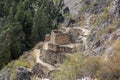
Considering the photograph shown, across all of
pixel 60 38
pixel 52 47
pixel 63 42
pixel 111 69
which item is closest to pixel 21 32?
pixel 60 38

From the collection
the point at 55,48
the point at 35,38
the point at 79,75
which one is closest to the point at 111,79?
the point at 79,75

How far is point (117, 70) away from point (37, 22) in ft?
110

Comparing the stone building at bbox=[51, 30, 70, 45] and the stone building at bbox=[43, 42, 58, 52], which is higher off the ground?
the stone building at bbox=[51, 30, 70, 45]

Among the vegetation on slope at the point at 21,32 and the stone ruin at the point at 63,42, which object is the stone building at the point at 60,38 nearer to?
the stone ruin at the point at 63,42

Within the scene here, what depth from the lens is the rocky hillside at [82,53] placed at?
17250 mm

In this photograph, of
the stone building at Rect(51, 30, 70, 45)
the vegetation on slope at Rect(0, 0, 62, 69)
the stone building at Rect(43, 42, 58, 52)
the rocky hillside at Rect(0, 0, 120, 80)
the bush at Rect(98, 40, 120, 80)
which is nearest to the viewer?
the bush at Rect(98, 40, 120, 80)

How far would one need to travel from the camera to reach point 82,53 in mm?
25344

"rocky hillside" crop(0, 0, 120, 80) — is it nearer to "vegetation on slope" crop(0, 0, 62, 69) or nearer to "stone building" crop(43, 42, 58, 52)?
"stone building" crop(43, 42, 58, 52)

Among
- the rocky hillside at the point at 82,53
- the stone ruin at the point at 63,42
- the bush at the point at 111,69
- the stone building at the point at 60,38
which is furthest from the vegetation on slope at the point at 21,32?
the bush at the point at 111,69

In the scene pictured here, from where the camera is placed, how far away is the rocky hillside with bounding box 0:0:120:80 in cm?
1725

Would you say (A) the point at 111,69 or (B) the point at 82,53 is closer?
(A) the point at 111,69

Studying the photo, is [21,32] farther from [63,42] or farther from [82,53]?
[82,53]

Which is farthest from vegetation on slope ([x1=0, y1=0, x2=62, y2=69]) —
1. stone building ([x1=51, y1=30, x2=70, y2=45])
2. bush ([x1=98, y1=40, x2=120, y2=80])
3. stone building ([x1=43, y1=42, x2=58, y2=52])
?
bush ([x1=98, y1=40, x2=120, y2=80])

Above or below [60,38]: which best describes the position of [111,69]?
above
